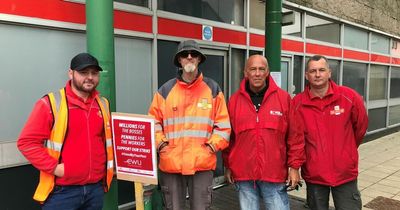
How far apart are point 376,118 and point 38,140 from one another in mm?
10300

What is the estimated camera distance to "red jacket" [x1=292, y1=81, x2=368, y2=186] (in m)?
2.96

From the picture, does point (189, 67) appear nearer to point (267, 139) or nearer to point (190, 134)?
point (190, 134)

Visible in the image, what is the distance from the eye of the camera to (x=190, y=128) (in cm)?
281

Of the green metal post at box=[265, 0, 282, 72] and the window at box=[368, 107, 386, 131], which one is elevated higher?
the green metal post at box=[265, 0, 282, 72]

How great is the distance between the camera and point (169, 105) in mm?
2836

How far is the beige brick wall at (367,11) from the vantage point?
26.2 ft

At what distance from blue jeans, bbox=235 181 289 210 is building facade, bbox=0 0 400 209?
6.31 ft

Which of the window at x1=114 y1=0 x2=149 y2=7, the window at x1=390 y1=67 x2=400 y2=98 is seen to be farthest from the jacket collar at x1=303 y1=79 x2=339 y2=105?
the window at x1=390 y1=67 x2=400 y2=98

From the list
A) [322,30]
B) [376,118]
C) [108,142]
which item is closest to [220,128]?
[108,142]

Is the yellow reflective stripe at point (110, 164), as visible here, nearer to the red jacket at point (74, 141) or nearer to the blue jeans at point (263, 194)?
the red jacket at point (74, 141)

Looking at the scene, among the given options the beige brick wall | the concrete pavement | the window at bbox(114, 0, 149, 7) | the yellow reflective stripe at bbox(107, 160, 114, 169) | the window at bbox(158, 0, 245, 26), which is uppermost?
the beige brick wall

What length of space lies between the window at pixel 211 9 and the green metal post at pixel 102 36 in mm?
1970

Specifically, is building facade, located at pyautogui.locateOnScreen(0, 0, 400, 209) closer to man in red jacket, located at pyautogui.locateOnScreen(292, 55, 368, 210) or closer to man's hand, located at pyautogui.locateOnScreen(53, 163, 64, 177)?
man's hand, located at pyautogui.locateOnScreen(53, 163, 64, 177)

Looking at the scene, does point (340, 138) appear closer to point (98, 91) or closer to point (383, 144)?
point (98, 91)
